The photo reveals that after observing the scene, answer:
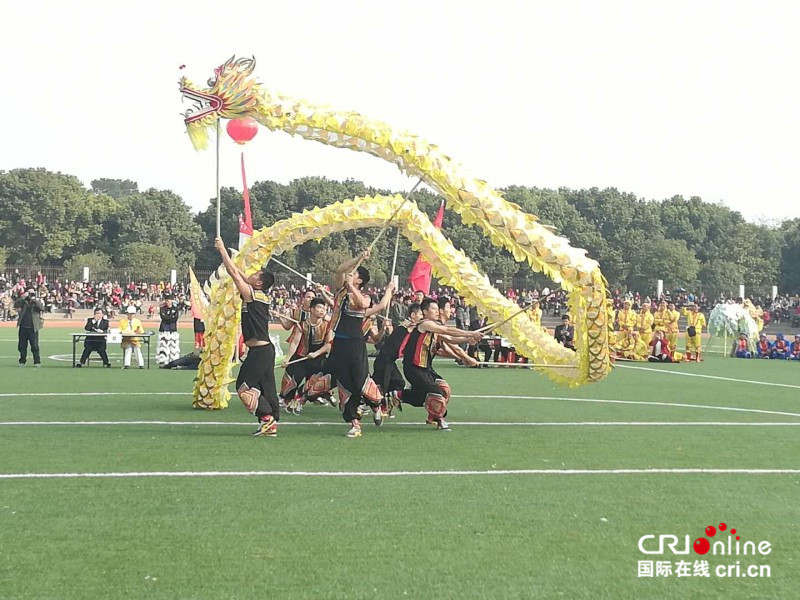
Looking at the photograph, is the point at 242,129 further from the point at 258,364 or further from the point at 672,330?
the point at 672,330

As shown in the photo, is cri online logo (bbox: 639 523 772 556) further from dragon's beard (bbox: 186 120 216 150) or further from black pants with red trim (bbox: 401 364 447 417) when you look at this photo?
dragon's beard (bbox: 186 120 216 150)

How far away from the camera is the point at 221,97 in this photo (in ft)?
35.6

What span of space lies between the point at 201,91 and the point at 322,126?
151 cm

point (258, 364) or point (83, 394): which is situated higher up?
point (258, 364)

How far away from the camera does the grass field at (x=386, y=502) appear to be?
4797 mm

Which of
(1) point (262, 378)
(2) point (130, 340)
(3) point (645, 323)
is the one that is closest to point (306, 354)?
(1) point (262, 378)

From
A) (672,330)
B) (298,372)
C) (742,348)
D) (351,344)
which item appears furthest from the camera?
(742,348)

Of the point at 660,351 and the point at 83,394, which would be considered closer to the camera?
the point at 83,394

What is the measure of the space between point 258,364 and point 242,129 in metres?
3.19

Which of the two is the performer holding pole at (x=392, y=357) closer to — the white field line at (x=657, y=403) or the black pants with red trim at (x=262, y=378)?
the black pants with red trim at (x=262, y=378)

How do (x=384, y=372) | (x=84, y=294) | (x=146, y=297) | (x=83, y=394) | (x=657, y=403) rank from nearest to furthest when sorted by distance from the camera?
1. (x=384, y=372)
2. (x=657, y=403)
3. (x=83, y=394)
4. (x=84, y=294)
5. (x=146, y=297)

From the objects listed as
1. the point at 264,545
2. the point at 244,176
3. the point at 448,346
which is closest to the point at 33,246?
the point at 244,176

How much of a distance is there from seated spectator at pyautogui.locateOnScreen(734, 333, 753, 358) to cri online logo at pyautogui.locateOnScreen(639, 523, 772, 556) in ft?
76.6

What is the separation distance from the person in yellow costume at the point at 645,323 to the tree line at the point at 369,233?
31654 millimetres
